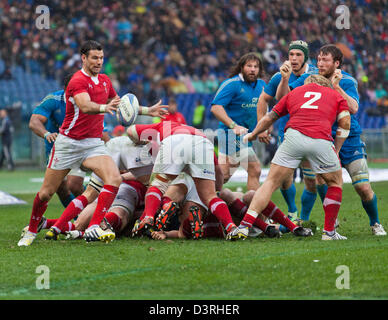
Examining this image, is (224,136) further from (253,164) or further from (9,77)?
(9,77)

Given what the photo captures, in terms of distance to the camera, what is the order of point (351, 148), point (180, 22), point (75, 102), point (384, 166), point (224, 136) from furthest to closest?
point (180, 22) → point (384, 166) → point (224, 136) → point (351, 148) → point (75, 102)

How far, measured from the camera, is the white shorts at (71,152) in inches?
295

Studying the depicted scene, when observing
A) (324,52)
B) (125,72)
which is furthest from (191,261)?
(125,72)

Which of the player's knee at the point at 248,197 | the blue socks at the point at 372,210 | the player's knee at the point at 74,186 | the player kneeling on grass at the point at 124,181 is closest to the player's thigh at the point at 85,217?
the player kneeling on grass at the point at 124,181

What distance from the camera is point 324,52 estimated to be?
7.74m

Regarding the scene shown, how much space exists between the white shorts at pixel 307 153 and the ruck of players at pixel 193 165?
10 mm

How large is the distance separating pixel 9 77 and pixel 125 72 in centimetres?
384

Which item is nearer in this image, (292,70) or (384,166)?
(292,70)

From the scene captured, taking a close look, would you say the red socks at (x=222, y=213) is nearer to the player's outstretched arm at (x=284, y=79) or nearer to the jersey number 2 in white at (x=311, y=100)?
the jersey number 2 in white at (x=311, y=100)

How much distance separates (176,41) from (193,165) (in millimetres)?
18765

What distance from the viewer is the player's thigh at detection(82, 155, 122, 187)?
7387 mm

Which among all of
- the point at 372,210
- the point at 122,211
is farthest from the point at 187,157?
the point at 372,210

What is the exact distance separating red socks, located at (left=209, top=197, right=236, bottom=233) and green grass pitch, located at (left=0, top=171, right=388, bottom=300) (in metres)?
0.26

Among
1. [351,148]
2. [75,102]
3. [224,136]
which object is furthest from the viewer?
[224,136]
